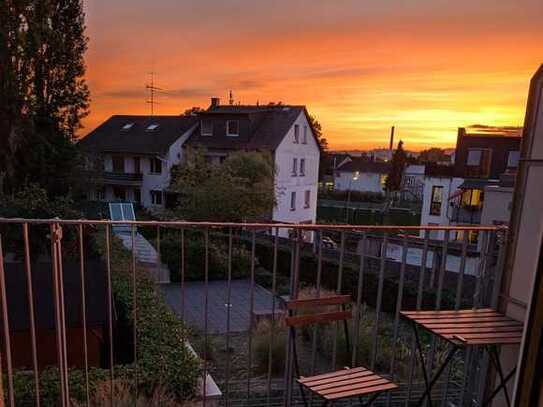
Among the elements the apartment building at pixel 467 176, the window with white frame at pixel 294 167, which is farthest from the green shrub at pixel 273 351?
the window with white frame at pixel 294 167

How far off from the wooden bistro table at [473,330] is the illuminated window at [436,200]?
20054 mm

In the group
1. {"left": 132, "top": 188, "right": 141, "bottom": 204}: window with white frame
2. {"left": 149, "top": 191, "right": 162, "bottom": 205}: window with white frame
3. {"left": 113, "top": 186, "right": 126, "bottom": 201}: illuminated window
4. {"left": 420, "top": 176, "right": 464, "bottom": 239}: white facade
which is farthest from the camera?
{"left": 113, "top": 186, "right": 126, "bottom": 201}: illuminated window

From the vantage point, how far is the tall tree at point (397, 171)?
34581 mm

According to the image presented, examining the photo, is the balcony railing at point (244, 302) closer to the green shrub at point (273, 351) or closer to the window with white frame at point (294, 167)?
the green shrub at point (273, 351)

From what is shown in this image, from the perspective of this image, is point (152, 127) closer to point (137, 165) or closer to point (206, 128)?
point (137, 165)

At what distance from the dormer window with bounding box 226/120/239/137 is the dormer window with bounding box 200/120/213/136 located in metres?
0.99

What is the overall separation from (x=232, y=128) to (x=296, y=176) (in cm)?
402

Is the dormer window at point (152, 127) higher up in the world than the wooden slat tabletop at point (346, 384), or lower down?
higher up

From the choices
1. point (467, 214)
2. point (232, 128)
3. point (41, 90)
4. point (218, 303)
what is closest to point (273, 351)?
point (218, 303)

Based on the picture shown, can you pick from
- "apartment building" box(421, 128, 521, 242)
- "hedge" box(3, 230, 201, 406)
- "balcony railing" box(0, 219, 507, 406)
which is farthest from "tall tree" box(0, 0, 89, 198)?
"apartment building" box(421, 128, 521, 242)

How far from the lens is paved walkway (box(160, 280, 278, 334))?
27.3 feet

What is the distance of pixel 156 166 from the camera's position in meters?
21.2

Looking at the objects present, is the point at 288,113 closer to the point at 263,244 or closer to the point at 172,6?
the point at 263,244

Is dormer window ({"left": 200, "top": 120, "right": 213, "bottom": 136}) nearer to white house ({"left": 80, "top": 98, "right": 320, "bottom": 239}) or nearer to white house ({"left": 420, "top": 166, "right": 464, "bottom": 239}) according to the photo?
white house ({"left": 80, "top": 98, "right": 320, "bottom": 239})
